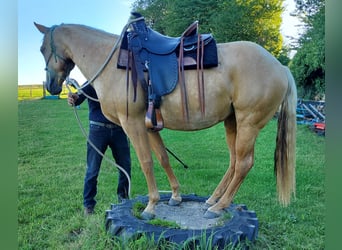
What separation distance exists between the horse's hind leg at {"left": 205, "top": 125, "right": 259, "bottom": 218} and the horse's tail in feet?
0.87

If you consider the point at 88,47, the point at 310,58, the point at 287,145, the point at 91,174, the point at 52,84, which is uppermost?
the point at 310,58

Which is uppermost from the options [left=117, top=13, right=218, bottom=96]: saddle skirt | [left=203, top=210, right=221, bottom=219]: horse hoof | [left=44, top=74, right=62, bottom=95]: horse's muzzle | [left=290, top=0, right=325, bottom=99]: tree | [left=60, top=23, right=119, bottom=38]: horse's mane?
[left=290, top=0, right=325, bottom=99]: tree

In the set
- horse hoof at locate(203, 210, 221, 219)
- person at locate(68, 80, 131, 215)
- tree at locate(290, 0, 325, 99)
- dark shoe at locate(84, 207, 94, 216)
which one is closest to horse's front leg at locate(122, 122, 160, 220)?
horse hoof at locate(203, 210, 221, 219)

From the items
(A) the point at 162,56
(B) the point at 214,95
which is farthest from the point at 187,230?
(A) the point at 162,56

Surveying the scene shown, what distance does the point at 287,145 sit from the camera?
86.9 inches

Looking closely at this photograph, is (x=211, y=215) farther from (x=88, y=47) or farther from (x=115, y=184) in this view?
(x=115, y=184)

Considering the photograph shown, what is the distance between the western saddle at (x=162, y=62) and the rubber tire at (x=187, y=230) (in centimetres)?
69

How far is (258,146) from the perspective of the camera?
5.97 meters

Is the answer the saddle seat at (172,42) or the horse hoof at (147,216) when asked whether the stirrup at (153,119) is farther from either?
the horse hoof at (147,216)

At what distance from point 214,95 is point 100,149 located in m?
1.42

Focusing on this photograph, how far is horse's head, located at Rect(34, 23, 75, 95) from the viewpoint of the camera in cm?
230

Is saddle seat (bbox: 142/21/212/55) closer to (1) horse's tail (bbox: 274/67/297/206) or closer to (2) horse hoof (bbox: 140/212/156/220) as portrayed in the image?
(1) horse's tail (bbox: 274/67/297/206)
